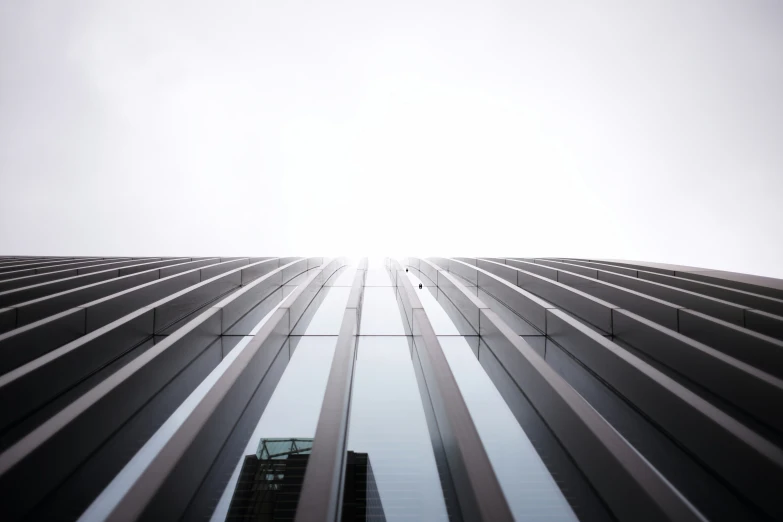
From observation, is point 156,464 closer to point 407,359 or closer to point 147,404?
point 147,404

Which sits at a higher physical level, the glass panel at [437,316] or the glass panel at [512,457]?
the glass panel at [437,316]

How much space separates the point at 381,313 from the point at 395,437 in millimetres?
4704

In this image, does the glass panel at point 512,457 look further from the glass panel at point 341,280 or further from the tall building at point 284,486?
the glass panel at point 341,280

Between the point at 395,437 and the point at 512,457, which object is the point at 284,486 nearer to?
the point at 395,437

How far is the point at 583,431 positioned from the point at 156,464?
15.0 feet

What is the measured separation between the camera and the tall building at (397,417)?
307 centimetres

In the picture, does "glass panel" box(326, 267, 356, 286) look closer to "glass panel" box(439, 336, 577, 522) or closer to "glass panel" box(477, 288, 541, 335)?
"glass panel" box(477, 288, 541, 335)

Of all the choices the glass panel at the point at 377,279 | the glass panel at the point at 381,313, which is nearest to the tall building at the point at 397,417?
the glass panel at the point at 381,313

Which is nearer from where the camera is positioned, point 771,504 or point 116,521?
point 116,521

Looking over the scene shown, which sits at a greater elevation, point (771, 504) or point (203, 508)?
point (771, 504)

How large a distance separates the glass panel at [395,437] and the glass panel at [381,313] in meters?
1.25

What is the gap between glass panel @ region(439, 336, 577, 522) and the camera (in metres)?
3.54

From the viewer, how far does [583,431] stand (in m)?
3.55

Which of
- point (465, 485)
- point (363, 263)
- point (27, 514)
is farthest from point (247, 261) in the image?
point (465, 485)
